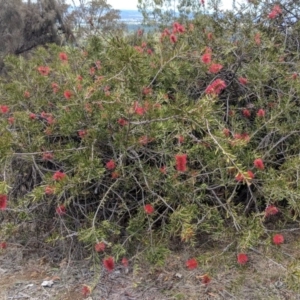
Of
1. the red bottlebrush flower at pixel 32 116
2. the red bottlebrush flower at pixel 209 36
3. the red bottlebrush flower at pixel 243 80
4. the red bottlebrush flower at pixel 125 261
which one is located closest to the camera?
the red bottlebrush flower at pixel 125 261

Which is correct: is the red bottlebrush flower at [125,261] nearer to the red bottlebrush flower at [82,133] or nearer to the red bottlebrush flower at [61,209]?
the red bottlebrush flower at [61,209]

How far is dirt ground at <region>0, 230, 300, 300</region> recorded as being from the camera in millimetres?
2539

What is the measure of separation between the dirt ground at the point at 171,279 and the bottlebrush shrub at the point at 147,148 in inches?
5.6

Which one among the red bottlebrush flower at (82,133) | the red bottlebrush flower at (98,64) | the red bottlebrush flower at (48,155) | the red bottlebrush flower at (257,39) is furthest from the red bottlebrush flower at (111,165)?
the red bottlebrush flower at (257,39)

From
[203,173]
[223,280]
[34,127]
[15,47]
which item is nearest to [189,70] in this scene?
[203,173]

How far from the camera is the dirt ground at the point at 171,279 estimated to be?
2.54 meters

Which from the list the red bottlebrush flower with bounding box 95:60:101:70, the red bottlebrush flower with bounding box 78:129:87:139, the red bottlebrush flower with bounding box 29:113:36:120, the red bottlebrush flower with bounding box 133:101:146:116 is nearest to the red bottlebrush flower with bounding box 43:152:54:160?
the red bottlebrush flower with bounding box 78:129:87:139

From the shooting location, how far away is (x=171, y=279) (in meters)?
2.69

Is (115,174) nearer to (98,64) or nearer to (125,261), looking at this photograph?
(125,261)

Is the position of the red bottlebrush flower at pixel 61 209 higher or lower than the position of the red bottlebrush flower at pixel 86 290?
higher

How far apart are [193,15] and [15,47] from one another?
1501cm

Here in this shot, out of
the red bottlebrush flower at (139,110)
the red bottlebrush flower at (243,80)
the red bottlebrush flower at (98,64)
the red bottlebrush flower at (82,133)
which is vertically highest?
the red bottlebrush flower at (98,64)

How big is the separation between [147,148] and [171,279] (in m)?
0.76

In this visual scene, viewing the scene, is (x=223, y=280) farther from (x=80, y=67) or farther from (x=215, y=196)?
(x=80, y=67)
